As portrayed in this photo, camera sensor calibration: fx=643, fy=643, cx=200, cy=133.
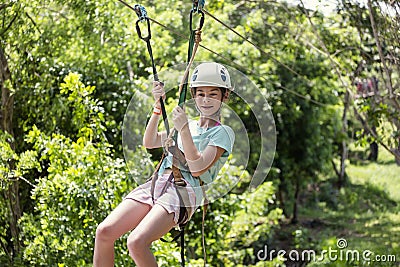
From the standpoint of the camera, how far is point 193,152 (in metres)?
1.96

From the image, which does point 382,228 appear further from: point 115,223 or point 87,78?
point 115,223

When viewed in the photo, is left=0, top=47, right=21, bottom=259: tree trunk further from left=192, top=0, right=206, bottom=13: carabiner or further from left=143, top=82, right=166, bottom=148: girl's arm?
left=192, top=0, right=206, bottom=13: carabiner

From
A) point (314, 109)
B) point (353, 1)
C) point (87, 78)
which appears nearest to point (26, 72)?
point (87, 78)

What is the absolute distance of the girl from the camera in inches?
79.1

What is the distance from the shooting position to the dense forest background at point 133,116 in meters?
3.65

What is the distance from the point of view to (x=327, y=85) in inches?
289

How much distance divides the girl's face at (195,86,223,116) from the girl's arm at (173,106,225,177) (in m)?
0.11

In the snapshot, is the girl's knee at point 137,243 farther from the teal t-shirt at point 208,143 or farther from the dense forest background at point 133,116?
the dense forest background at point 133,116

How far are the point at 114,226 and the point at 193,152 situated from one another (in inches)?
A: 14.0

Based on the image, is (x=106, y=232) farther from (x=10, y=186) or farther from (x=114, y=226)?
(x=10, y=186)

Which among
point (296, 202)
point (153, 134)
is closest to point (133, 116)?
point (153, 134)

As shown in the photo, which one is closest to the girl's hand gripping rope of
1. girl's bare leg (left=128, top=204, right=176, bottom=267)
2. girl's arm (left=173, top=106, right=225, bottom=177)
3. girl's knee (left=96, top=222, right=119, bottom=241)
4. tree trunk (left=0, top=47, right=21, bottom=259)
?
girl's arm (left=173, top=106, right=225, bottom=177)

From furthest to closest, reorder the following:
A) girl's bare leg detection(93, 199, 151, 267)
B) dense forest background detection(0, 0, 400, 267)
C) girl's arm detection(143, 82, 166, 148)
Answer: dense forest background detection(0, 0, 400, 267) → girl's arm detection(143, 82, 166, 148) → girl's bare leg detection(93, 199, 151, 267)

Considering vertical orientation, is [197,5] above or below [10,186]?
above
